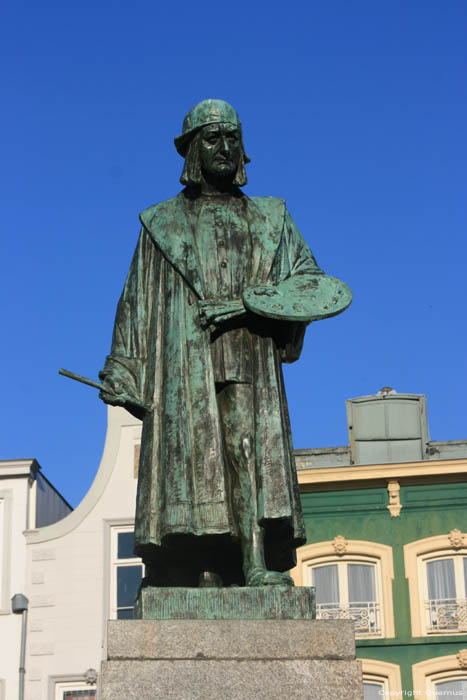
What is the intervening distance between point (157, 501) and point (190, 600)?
2.20 feet

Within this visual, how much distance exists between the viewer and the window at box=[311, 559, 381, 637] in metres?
25.3

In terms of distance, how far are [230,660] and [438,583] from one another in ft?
64.3

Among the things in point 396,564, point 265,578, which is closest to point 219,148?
point 265,578

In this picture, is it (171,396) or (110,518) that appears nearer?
(171,396)

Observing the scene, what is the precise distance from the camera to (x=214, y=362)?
771 centimetres

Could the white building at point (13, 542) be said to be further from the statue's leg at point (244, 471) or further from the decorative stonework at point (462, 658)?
the statue's leg at point (244, 471)

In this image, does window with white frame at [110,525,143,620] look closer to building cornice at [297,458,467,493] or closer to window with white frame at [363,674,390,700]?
building cornice at [297,458,467,493]

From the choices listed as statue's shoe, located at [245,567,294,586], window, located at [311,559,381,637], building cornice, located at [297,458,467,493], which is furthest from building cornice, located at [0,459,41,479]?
statue's shoe, located at [245,567,294,586]

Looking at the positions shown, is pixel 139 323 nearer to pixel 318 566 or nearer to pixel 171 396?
pixel 171 396

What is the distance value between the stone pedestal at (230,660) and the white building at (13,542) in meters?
19.1

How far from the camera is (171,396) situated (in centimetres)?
760

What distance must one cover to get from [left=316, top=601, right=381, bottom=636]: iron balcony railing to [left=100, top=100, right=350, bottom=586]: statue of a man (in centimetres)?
1799

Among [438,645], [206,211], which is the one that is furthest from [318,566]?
[206,211]

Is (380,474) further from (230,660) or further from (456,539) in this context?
(230,660)
